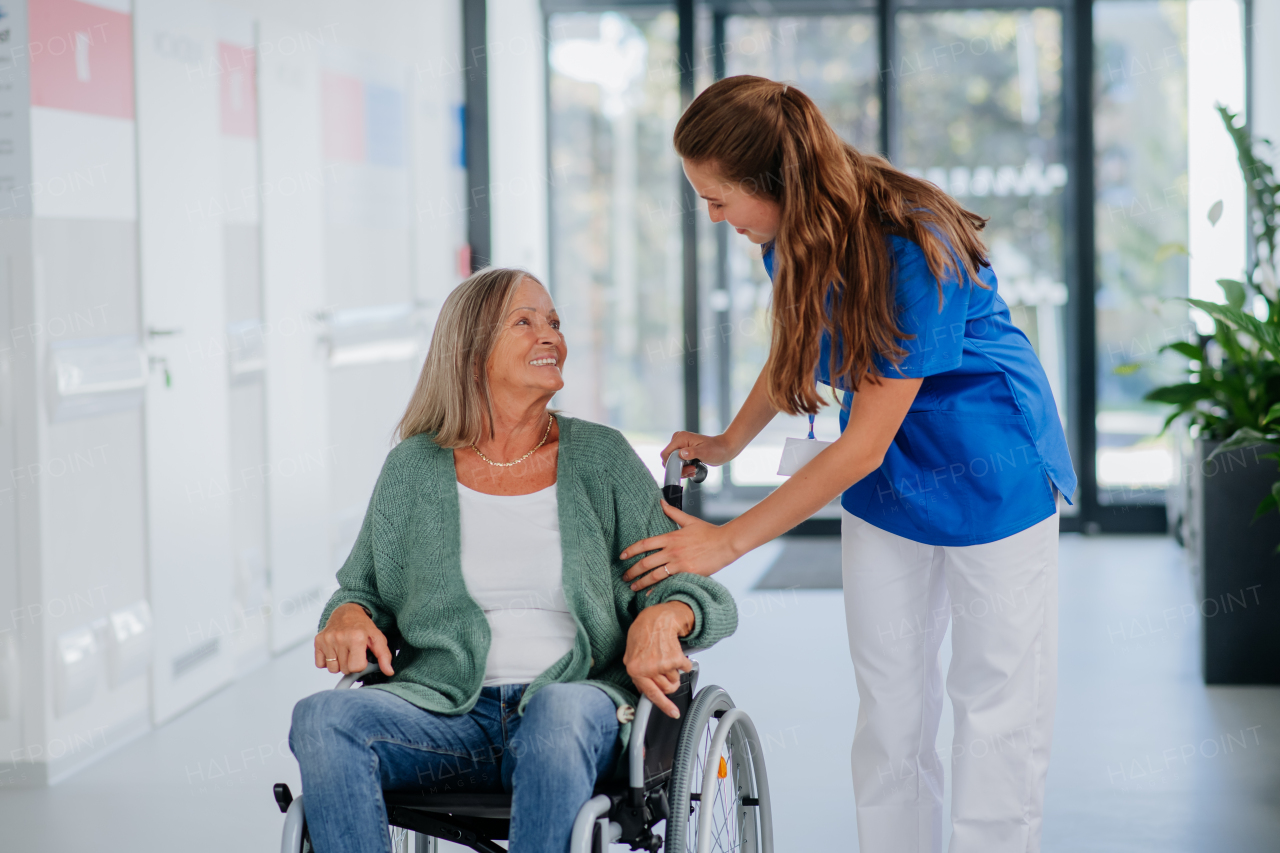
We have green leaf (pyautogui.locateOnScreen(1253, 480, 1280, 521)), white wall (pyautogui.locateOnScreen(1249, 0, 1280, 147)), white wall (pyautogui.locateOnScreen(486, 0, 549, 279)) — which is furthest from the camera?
white wall (pyautogui.locateOnScreen(486, 0, 549, 279))

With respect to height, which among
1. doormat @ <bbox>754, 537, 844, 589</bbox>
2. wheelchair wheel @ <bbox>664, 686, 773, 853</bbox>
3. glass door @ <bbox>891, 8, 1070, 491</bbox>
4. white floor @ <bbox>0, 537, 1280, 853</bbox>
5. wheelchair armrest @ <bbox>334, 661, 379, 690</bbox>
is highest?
glass door @ <bbox>891, 8, 1070, 491</bbox>

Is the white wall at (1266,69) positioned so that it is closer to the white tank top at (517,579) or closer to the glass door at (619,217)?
the glass door at (619,217)

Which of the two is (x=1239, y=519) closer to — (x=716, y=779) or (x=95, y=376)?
(x=716, y=779)

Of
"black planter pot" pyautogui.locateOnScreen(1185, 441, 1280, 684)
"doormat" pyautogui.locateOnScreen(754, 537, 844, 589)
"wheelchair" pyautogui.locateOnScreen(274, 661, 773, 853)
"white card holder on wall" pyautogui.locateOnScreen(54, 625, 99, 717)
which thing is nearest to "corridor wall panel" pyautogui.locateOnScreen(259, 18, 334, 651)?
"white card holder on wall" pyautogui.locateOnScreen(54, 625, 99, 717)

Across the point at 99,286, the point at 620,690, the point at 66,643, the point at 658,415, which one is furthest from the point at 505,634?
the point at 658,415

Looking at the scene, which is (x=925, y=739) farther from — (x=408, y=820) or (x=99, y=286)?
(x=99, y=286)

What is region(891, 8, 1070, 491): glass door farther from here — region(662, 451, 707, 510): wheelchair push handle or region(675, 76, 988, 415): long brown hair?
region(675, 76, 988, 415): long brown hair

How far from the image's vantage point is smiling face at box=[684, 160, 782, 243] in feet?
5.11

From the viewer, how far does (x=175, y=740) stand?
3078 mm

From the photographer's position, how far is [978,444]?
165cm

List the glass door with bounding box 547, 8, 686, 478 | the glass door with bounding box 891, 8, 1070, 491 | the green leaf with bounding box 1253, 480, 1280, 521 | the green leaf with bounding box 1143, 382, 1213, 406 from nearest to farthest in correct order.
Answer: the green leaf with bounding box 1253, 480, 1280, 521
the green leaf with bounding box 1143, 382, 1213, 406
the glass door with bounding box 891, 8, 1070, 491
the glass door with bounding box 547, 8, 686, 478

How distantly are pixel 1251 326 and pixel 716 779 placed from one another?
6.92 ft

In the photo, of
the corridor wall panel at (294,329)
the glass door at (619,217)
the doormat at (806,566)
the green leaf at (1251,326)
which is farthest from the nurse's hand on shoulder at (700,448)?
the glass door at (619,217)

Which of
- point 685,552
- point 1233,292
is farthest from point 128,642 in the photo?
point 1233,292
